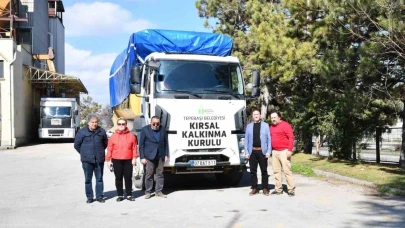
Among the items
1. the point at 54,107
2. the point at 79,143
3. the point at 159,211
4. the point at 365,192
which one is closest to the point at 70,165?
the point at 79,143

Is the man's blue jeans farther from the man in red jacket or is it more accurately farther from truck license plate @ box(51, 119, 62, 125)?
truck license plate @ box(51, 119, 62, 125)

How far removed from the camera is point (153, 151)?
9180 millimetres

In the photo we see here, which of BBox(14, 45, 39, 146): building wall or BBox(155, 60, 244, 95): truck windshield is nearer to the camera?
BBox(155, 60, 244, 95): truck windshield

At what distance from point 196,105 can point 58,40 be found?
166ft

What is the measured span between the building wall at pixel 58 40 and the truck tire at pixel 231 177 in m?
44.1

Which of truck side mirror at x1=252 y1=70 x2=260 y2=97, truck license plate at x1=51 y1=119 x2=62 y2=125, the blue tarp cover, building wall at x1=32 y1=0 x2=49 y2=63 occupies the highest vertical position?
building wall at x1=32 y1=0 x2=49 y2=63

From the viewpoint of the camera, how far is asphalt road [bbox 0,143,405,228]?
694cm

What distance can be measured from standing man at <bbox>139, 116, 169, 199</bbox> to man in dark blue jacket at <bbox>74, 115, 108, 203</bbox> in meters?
0.85

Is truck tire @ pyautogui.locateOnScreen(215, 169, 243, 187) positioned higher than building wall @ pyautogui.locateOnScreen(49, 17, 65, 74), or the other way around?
building wall @ pyautogui.locateOnScreen(49, 17, 65, 74)

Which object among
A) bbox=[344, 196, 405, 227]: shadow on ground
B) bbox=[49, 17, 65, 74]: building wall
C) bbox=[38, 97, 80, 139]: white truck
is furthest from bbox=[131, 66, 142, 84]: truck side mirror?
bbox=[49, 17, 65, 74]: building wall

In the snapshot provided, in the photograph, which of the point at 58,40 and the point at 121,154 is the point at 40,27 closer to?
the point at 58,40

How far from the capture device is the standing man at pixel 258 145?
944cm

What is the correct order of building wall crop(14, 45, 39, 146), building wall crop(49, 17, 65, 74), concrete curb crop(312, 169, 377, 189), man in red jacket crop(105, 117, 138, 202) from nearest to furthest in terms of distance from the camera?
1. man in red jacket crop(105, 117, 138, 202)
2. concrete curb crop(312, 169, 377, 189)
3. building wall crop(14, 45, 39, 146)
4. building wall crop(49, 17, 65, 74)

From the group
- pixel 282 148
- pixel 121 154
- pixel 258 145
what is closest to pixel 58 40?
pixel 121 154
